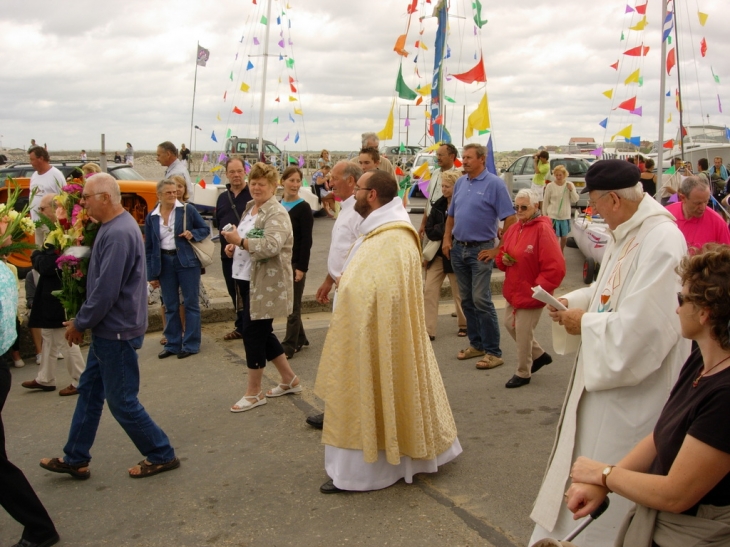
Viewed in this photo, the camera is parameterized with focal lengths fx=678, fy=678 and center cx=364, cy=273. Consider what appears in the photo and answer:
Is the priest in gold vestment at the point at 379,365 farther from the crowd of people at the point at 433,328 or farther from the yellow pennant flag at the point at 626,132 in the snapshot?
the yellow pennant flag at the point at 626,132

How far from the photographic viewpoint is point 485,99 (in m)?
8.09

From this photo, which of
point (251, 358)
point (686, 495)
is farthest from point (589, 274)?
point (686, 495)

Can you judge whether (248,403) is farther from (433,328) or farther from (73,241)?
(433,328)

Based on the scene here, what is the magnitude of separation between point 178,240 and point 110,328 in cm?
319

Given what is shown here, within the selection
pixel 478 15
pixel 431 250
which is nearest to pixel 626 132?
pixel 478 15

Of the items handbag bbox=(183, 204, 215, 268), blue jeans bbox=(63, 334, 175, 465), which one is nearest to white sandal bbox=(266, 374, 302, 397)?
blue jeans bbox=(63, 334, 175, 465)

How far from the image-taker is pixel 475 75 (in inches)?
336

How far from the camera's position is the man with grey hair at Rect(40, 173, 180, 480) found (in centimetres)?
412

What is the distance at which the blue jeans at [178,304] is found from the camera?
7270mm

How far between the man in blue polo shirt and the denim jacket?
2804 mm

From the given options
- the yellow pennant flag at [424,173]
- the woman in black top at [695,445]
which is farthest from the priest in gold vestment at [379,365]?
the yellow pennant flag at [424,173]

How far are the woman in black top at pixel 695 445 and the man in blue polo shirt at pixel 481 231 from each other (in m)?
4.35

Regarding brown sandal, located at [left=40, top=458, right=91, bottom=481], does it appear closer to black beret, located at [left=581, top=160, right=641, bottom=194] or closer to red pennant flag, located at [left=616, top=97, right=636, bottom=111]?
black beret, located at [left=581, top=160, right=641, bottom=194]

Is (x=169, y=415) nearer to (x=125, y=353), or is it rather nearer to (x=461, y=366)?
(x=125, y=353)
